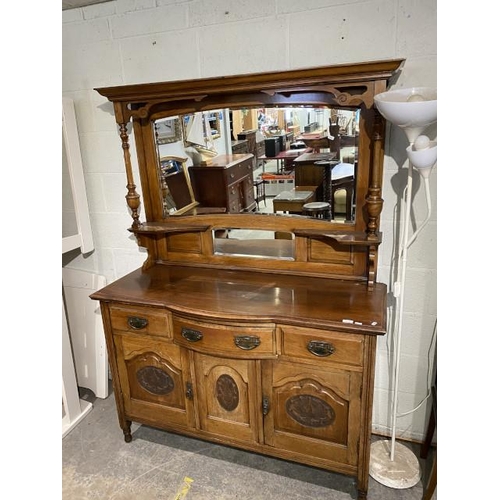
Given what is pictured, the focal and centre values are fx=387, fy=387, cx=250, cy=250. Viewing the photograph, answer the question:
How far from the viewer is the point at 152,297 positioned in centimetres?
171

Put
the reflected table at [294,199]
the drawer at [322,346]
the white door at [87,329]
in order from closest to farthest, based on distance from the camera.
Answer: the drawer at [322,346]
the reflected table at [294,199]
the white door at [87,329]

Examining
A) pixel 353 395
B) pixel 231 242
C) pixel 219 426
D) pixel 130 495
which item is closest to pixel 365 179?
pixel 231 242

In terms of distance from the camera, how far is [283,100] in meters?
1.64

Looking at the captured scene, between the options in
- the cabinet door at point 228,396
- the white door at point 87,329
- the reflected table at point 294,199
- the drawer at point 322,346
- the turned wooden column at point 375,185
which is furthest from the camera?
the white door at point 87,329

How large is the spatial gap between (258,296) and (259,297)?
11mm

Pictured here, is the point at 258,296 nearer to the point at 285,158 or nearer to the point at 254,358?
the point at 254,358

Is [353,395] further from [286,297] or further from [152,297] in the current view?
[152,297]

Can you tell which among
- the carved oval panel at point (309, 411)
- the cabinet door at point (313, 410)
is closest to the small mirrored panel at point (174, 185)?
the cabinet door at point (313, 410)

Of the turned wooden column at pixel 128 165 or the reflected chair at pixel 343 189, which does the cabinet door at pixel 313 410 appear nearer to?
the reflected chair at pixel 343 189

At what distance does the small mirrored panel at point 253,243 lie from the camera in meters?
1.83

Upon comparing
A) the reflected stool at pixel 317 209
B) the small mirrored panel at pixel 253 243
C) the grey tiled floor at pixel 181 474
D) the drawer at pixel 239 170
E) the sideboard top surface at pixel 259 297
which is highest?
the drawer at pixel 239 170

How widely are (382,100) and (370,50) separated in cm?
30

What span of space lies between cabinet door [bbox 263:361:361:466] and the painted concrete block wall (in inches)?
19.7

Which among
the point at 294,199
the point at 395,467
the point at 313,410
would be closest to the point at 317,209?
the point at 294,199
